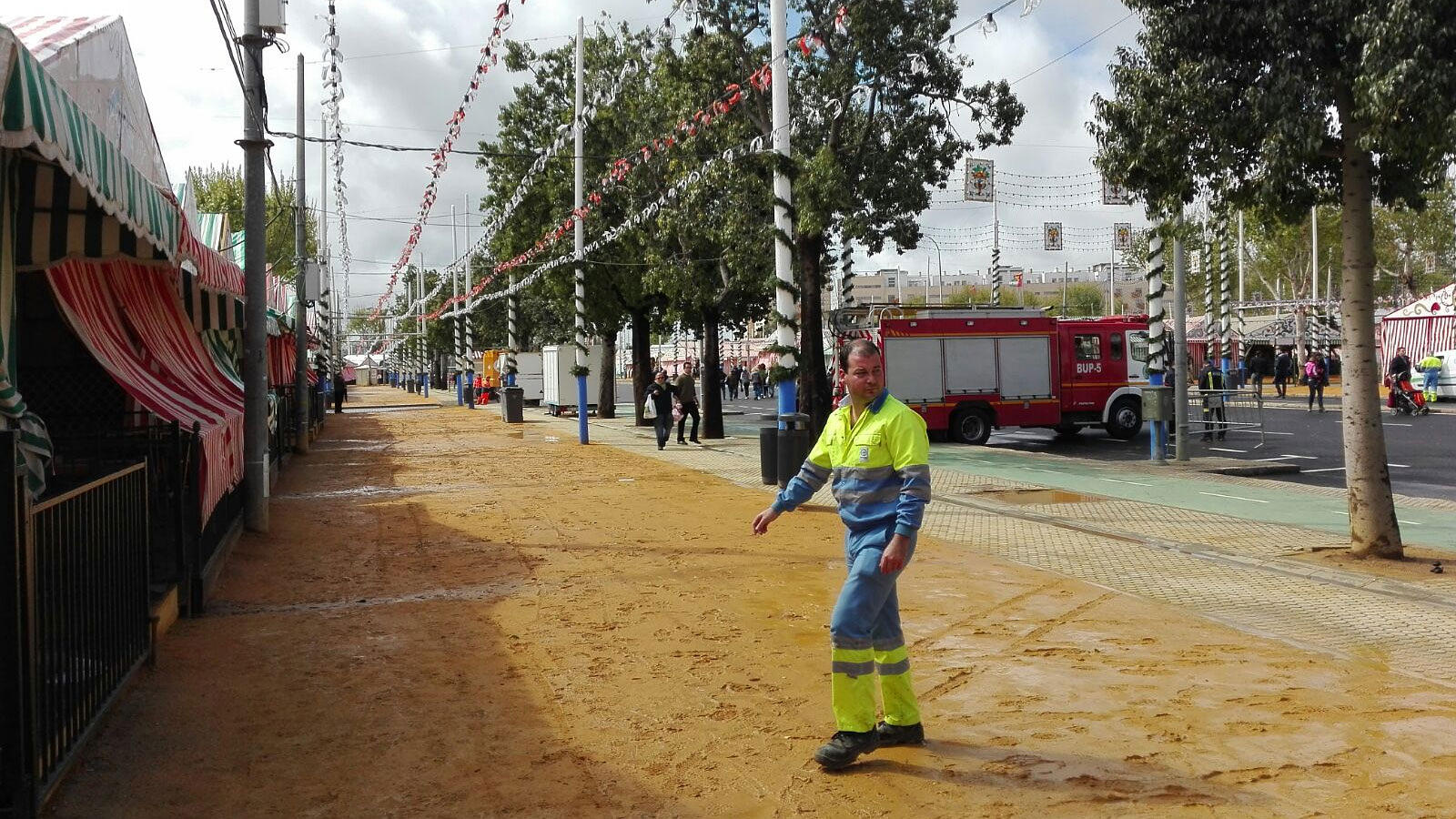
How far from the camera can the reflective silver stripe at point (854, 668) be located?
214 inches

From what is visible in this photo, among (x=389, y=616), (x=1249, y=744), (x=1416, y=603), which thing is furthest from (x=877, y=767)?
(x=1416, y=603)

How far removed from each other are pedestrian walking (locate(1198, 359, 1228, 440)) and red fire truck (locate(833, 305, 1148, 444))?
8.16 ft

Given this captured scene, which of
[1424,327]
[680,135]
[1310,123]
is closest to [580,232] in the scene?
[680,135]

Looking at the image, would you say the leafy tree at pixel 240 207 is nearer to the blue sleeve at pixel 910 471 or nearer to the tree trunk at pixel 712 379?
the tree trunk at pixel 712 379

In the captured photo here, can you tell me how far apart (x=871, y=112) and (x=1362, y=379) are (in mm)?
15483

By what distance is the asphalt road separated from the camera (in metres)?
18.3

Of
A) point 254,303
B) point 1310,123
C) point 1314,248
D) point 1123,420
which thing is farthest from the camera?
point 1314,248

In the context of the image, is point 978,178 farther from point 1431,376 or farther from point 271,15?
point 1431,376

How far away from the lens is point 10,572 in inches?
180

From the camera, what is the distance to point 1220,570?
1019 centimetres

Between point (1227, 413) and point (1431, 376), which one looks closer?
point (1227, 413)

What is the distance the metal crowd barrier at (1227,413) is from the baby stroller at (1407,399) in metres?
7.65

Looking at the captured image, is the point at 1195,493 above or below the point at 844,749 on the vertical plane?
above

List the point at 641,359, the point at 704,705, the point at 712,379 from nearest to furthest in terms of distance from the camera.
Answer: the point at 704,705 → the point at 712,379 → the point at 641,359
